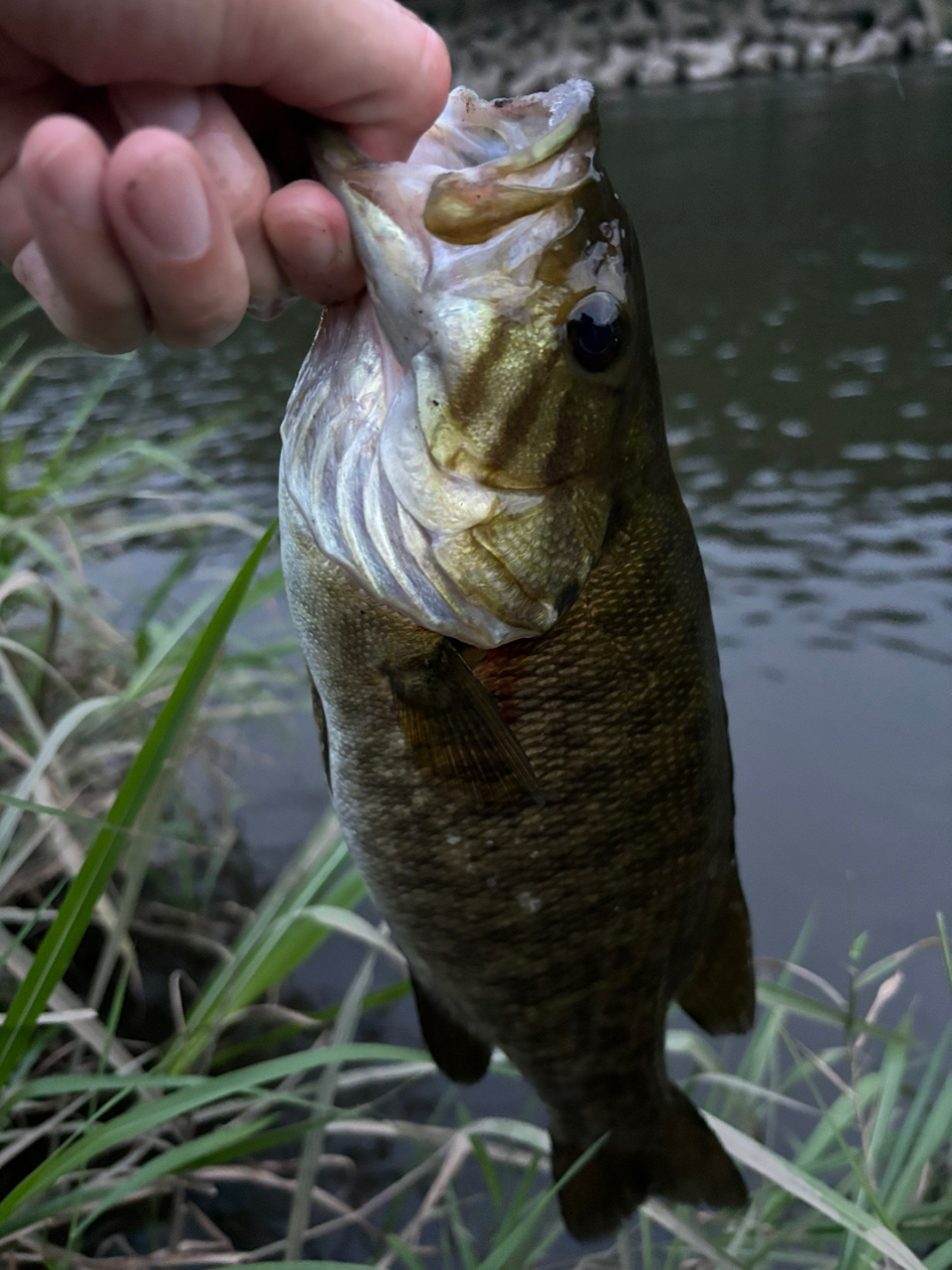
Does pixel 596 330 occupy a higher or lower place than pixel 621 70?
lower

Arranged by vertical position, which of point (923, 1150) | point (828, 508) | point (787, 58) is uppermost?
point (787, 58)

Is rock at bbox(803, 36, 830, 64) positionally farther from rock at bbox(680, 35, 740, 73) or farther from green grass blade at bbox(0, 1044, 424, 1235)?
green grass blade at bbox(0, 1044, 424, 1235)

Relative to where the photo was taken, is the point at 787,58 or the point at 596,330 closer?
the point at 596,330

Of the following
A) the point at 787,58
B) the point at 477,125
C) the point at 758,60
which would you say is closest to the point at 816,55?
the point at 787,58

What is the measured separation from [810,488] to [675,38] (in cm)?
3111

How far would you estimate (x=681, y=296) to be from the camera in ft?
31.5

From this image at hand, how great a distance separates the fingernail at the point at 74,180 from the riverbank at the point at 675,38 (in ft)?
100

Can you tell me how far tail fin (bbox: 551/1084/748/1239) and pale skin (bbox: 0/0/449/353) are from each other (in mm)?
1351

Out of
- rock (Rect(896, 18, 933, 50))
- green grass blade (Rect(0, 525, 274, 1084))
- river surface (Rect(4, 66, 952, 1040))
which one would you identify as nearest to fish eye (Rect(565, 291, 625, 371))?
green grass blade (Rect(0, 525, 274, 1084))

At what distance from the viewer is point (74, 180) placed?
0.84 metres

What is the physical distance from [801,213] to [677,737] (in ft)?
40.3

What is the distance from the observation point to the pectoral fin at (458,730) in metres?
1.25

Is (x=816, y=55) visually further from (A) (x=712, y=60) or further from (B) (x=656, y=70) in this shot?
(B) (x=656, y=70)

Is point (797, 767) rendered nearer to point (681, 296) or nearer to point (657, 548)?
point (657, 548)
